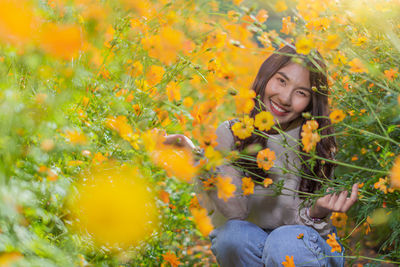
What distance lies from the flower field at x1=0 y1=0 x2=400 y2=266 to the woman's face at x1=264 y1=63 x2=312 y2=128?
178mm

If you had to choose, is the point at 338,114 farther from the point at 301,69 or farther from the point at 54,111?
the point at 54,111

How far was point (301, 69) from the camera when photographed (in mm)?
1590

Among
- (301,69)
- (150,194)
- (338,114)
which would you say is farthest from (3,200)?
(301,69)

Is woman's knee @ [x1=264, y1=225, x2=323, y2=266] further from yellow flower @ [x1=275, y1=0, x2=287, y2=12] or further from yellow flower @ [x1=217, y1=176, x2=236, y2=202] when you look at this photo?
yellow flower @ [x1=275, y1=0, x2=287, y2=12]

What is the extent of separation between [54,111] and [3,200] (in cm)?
30

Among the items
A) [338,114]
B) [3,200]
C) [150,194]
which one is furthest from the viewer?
[150,194]

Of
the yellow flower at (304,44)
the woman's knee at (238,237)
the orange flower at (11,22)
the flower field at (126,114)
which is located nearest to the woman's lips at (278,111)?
the flower field at (126,114)

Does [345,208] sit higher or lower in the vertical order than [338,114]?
lower

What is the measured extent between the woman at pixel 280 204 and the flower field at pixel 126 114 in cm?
11

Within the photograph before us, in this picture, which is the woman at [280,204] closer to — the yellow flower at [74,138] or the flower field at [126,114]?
the flower field at [126,114]

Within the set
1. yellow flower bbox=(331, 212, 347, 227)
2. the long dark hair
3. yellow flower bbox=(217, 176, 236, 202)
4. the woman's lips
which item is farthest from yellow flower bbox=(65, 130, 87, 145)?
yellow flower bbox=(331, 212, 347, 227)

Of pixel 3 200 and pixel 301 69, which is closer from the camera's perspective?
pixel 3 200

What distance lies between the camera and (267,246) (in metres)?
1.54

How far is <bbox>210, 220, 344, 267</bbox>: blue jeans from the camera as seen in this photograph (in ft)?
4.80
